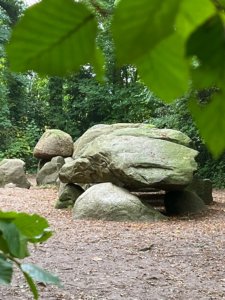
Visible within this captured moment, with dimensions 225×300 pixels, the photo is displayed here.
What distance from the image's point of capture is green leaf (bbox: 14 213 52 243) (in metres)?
0.59

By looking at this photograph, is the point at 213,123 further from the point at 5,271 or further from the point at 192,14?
the point at 5,271

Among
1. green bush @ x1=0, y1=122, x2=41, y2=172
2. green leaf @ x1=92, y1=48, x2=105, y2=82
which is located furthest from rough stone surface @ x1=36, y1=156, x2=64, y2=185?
green leaf @ x1=92, y1=48, x2=105, y2=82

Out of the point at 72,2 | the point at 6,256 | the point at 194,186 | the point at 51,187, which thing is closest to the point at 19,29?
the point at 72,2

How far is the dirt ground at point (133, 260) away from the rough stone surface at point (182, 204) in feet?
1.09

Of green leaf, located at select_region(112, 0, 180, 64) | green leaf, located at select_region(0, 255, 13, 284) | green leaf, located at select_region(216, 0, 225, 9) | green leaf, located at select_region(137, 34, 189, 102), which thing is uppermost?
green leaf, located at select_region(216, 0, 225, 9)

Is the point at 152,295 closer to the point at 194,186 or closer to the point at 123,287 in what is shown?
the point at 123,287

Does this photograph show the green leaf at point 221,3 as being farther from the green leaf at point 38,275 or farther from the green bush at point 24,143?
the green bush at point 24,143

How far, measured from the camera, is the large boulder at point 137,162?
7508 mm

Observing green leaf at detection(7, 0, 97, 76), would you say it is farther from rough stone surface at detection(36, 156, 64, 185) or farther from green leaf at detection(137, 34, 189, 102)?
rough stone surface at detection(36, 156, 64, 185)

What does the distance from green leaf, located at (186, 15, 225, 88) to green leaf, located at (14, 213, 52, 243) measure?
403 millimetres

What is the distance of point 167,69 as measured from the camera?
24 centimetres

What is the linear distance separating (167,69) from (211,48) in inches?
1.3

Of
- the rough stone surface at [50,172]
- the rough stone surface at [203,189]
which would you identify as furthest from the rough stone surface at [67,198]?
the rough stone surface at [50,172]

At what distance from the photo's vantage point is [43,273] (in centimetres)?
60
